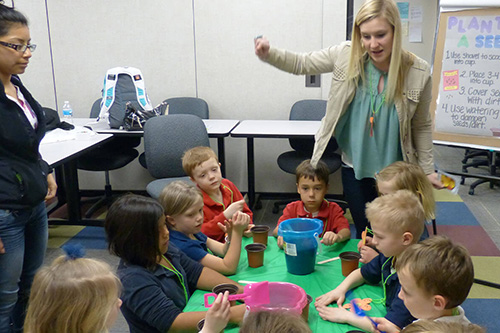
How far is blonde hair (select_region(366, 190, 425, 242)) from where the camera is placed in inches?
60.3

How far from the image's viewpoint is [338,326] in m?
1.40

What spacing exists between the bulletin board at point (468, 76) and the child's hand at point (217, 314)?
7.29 ft

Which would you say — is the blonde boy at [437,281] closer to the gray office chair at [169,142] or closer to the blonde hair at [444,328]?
the blonde hair at [444,328]

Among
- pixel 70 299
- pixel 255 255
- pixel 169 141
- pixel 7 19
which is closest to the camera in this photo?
pixel 70 299

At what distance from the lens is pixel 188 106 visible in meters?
4.36

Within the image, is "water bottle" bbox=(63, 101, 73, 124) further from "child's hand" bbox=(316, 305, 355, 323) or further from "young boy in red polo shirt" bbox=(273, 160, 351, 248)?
"child's hand" bbox=(316, 305, 355, 323)

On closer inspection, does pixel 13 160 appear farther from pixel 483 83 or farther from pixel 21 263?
pixel 483 83

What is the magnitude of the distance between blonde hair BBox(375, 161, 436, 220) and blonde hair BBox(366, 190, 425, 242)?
0.21 m

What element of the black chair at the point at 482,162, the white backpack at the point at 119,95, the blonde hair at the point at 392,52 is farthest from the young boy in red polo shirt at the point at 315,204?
the black chair at the point at 482,162

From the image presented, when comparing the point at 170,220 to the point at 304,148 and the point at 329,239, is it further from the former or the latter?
the point at 304,148

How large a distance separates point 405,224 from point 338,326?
405 millimetres

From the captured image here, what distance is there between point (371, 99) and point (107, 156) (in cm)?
266

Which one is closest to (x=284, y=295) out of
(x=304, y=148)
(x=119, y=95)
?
(x=304, y=148)

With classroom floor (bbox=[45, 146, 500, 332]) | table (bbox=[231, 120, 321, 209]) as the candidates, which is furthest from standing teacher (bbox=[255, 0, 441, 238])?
table (bbox=[231, 120, 321, 209])
